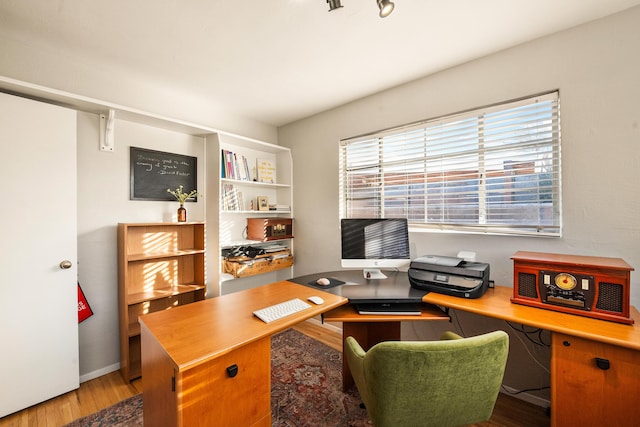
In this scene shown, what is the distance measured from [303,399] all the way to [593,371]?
5.53 feet

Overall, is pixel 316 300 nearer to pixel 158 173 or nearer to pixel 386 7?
pixel 386 7

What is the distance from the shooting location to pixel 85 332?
2146 millimetres

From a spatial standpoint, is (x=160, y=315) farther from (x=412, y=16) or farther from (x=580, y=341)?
(x=412, y=16)

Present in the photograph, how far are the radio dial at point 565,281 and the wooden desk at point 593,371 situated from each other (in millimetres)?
158

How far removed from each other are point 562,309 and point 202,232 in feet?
9.25

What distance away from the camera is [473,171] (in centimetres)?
217

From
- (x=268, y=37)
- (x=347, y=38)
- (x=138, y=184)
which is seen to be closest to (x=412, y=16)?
(x=347, y=38)

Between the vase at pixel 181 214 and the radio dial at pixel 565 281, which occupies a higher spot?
the vase at pixel 181 214

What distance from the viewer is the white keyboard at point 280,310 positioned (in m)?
1.43

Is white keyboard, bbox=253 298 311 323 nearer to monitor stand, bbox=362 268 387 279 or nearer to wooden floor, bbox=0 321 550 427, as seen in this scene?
monitor stand, bbox=362 268 387 279

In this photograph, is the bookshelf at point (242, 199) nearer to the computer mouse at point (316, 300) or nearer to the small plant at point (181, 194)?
the small plant at point (181, 194)

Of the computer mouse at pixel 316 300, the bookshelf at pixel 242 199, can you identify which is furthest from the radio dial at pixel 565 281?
the bookshelf at pixel 242 199

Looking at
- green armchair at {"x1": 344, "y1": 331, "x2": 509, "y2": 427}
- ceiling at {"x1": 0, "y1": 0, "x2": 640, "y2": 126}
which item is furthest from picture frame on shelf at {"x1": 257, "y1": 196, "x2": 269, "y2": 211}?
green armchair at {"x1": 344, "y1": 331, "x2": 509, "y2": 427}

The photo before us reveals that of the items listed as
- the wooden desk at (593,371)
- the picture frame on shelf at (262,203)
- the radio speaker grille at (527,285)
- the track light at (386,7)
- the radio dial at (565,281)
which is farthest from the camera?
the picture frame on shelf at (262,203)
